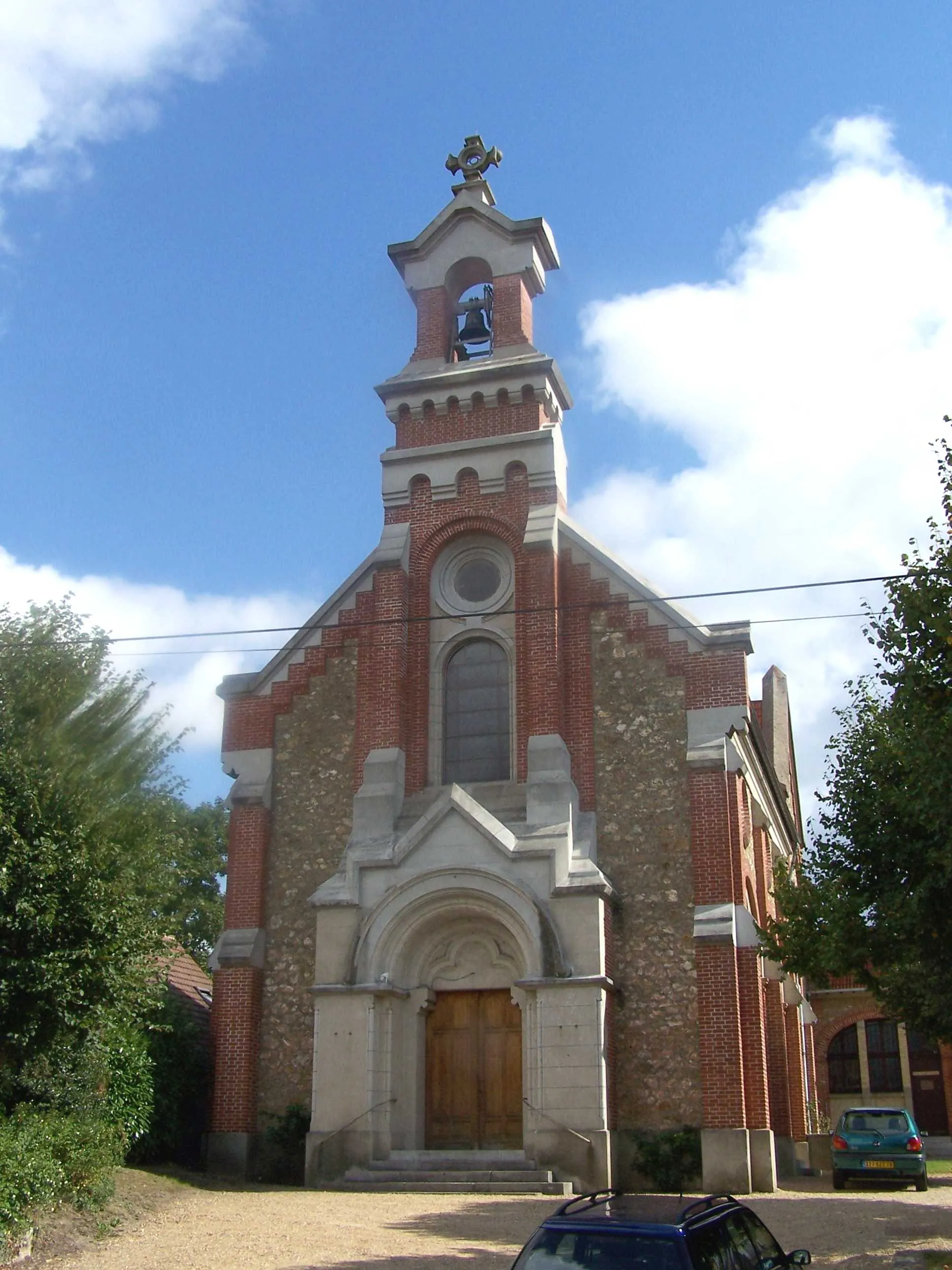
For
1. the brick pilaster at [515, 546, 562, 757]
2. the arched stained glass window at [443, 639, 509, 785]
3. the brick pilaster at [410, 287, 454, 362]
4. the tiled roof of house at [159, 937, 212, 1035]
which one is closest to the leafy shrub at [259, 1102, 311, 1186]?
the tiled roof of house at [159, 937, 212, 1035]

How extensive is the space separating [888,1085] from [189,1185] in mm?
31840

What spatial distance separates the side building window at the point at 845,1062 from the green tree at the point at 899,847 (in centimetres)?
2825

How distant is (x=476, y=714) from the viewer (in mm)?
22359

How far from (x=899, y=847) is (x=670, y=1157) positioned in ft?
20.1

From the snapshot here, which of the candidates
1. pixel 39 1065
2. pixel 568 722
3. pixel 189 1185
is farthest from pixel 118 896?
pixel 568 722

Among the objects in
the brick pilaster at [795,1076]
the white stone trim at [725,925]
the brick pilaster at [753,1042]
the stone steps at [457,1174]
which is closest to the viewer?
the stone steps at [457,1174]

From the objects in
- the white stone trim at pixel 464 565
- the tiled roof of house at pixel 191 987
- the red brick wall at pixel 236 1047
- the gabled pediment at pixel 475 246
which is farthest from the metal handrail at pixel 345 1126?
the gabled pediment at pixel 475 246

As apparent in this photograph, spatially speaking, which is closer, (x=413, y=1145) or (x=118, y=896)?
(x=118, y=896)

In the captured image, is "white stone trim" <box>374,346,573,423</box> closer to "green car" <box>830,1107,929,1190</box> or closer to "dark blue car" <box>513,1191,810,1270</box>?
"green car" <box>830,1107,929,1190</box>

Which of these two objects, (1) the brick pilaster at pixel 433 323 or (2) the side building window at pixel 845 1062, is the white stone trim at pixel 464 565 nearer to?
(1) the brick pilaster at pixel 433 323

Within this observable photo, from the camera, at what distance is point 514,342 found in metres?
24.4

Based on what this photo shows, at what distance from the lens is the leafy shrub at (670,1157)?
18.3 meters

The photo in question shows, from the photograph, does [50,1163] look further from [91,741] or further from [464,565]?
[464,565]

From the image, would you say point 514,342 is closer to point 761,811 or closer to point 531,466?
point 531,466
